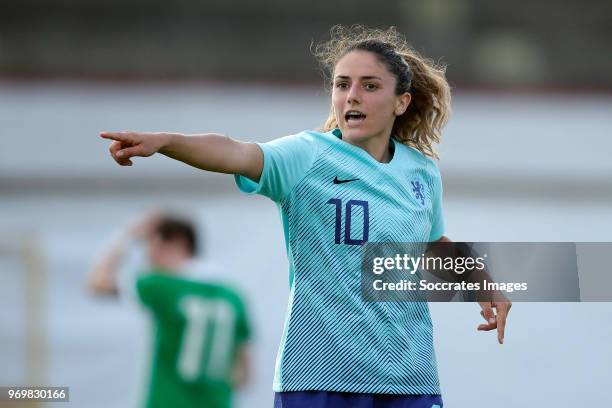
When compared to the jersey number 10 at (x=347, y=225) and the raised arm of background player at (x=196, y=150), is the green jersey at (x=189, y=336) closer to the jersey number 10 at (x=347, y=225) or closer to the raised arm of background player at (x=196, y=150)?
the jersey number 10 at (x=347, y=225)

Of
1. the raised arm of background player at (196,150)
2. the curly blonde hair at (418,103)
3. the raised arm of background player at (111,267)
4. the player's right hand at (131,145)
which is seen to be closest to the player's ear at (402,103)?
the curly blonde hair at (418,103)

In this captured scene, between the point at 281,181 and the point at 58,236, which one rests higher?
the point at 58,236

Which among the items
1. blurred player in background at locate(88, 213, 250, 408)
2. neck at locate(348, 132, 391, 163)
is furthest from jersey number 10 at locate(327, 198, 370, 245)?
blurred player in background at locate(88, 213, 250, 408)

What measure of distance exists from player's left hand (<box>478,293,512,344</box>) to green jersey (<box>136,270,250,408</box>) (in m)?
1.50

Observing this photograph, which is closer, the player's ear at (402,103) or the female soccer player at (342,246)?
the female soccer player at (342,246)

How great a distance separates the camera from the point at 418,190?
2506 millimetres

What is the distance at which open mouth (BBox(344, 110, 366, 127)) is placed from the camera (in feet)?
8.06

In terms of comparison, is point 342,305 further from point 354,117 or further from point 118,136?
point 118,136

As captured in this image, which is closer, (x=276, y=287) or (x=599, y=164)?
(x=276, y=287)

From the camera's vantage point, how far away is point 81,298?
620 centimetres

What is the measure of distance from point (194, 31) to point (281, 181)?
5807mm

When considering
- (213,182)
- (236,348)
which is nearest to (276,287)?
(213,182)

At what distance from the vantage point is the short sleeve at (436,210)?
102 inches

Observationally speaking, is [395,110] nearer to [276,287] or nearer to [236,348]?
[236,348]
